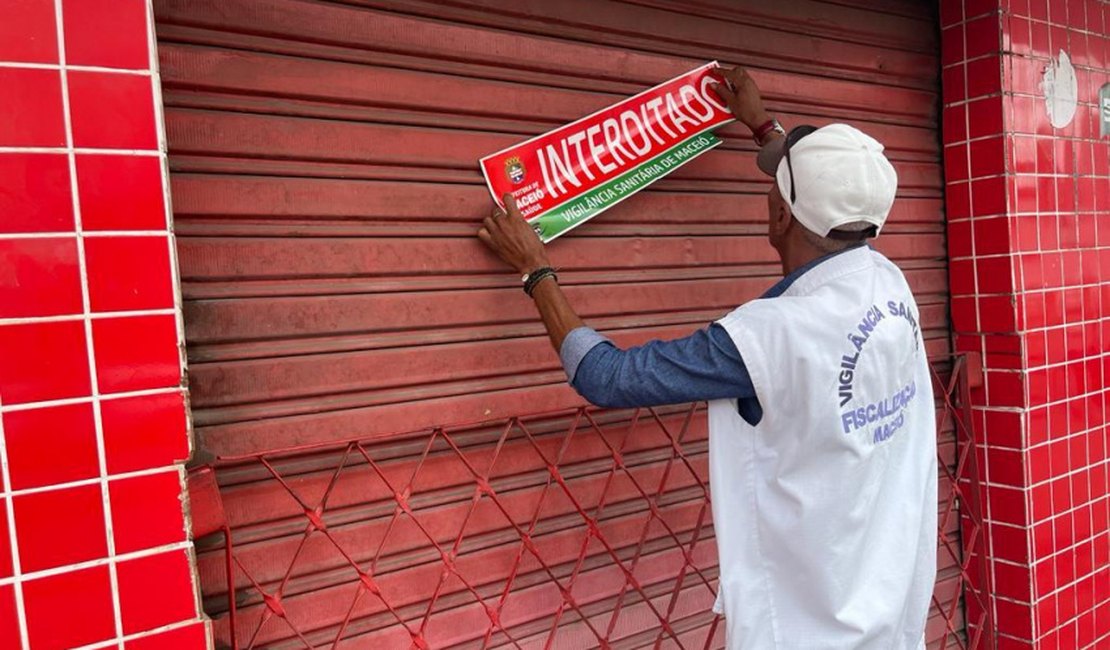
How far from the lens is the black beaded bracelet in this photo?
2.06 metres

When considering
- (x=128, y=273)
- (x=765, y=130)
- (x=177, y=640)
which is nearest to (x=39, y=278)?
(x=128, y=273)

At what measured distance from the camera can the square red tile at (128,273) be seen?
4.79 ft

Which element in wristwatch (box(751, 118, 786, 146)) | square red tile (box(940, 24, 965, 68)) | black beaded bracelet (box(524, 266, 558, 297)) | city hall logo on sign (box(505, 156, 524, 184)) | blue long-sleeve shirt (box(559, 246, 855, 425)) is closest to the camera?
blue long-sleeve shirt (box(559, 246, 855, 425))

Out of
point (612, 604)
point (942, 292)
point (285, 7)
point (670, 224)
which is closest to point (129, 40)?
point (285, 7)

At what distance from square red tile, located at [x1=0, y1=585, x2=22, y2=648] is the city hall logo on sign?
1.51 meters

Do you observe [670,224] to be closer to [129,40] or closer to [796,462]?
[796,462]

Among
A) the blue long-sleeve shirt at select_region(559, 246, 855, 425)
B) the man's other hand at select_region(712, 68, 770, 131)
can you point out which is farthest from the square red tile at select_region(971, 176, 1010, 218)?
the blue long-sleeve shirt at select_region(559, 246, 855, 425)

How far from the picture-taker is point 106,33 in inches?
57.6

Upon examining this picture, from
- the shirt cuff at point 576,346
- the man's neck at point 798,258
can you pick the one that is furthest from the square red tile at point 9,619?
the man's neck at point 798,258

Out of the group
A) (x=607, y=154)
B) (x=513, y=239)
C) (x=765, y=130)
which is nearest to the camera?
(x=513, y=239)

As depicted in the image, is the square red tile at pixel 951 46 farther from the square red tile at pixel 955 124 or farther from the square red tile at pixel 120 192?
the square red tile at pixel 120 192

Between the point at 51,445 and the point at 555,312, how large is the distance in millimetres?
1118

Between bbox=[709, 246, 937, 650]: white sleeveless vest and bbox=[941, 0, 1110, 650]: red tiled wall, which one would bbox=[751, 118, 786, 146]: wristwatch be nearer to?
bbox=[709, 246, 937, 650]: white sleeveless vest

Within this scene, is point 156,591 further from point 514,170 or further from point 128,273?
point 514,170
